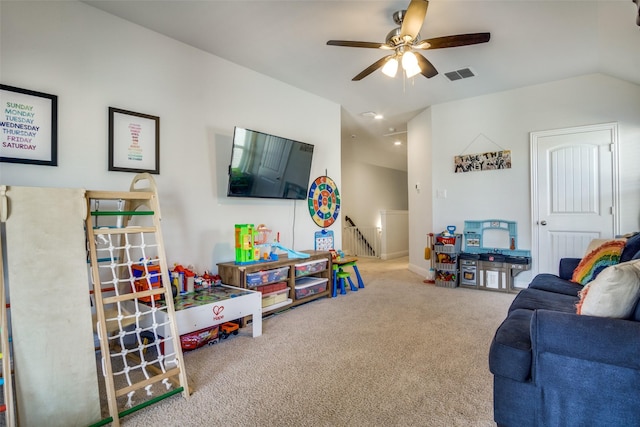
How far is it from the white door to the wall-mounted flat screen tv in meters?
2.99

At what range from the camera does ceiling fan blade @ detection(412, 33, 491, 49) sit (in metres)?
2.27

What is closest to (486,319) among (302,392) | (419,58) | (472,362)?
(472,362)

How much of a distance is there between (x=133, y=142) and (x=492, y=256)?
4320mm

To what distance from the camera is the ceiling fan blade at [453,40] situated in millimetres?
2268

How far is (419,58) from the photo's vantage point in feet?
8.46

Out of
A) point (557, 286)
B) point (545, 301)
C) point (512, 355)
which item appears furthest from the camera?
point (557, 286)

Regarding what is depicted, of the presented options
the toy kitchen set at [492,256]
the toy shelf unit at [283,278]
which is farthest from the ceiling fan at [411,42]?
the toy kitchen set at [492,256]

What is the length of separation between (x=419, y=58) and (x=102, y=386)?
124 inches

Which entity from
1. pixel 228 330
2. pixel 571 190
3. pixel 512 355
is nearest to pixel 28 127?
pixel 228 330

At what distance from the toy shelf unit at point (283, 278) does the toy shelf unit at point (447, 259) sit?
65.9 inches

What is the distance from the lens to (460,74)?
3.78 meters

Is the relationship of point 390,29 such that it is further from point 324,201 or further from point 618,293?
point 618,293

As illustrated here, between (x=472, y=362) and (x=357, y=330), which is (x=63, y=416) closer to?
(x=357, y=330)

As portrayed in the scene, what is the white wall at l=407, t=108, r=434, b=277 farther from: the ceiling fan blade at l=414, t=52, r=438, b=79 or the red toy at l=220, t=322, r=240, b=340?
the red toy at l=220, t=322, r=240, b=340
